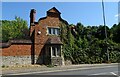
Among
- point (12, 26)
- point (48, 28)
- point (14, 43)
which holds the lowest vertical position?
point (14, 43)

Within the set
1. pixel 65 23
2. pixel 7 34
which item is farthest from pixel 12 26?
pixel 65 23

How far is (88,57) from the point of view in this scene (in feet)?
113

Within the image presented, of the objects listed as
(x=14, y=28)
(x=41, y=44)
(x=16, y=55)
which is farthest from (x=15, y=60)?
(x=14, y=28)

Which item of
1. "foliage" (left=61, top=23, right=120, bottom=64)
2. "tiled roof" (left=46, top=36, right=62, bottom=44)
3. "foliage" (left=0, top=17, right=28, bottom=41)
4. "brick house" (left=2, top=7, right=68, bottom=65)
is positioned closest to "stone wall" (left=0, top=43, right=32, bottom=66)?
"brick house" (left=2, top=7, right=68, bottom=65)

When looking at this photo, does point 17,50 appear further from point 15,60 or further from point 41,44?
point 41,44

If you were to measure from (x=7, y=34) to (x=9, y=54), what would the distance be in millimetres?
35860

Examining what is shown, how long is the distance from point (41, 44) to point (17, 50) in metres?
3.81

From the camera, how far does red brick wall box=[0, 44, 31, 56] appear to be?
2937 cm

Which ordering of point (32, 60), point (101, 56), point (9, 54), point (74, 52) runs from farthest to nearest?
1. point (101, 56)
2. point (74, 52)
3. point (32, 60)
4. point (9, 54)

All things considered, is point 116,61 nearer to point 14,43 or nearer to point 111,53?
point 111,53

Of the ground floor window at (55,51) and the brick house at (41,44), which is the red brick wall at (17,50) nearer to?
the brick house at (41,44)

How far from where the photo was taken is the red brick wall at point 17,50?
29369mm

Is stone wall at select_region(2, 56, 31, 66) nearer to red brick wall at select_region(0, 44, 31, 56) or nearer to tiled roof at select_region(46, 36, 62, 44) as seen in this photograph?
red brick wall at select_region(0, 44, 31, 56)

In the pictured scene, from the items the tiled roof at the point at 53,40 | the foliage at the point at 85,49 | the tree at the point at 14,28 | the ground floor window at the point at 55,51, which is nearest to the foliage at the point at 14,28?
the tree at the point at 14,28
